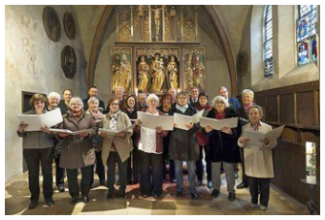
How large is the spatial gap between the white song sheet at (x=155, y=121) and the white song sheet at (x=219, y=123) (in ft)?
1.30

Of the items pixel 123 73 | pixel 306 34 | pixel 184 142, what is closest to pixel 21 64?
pixel 123 73

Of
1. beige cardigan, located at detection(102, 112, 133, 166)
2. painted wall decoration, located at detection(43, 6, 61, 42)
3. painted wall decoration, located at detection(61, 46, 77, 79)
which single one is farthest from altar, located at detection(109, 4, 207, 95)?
beige cardigan, located at detection(102, 112, 133, 166)

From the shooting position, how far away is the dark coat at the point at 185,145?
3.24 meters

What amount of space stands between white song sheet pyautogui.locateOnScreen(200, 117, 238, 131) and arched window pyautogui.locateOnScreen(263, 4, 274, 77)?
354cm

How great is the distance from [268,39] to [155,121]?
450 cm

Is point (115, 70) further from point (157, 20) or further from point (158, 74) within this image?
point (157, 20)

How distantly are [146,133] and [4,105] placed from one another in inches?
117

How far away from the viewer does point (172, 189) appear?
376 cm

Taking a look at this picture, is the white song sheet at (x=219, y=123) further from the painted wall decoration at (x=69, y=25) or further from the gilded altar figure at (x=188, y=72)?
the painted wall decoration at (x=69, y=25)

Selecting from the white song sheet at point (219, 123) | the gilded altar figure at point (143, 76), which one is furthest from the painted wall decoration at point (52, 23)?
the white song sheet at point (219, 123)

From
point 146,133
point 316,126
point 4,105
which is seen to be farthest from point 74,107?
point 316,126

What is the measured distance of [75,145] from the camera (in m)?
3.00
